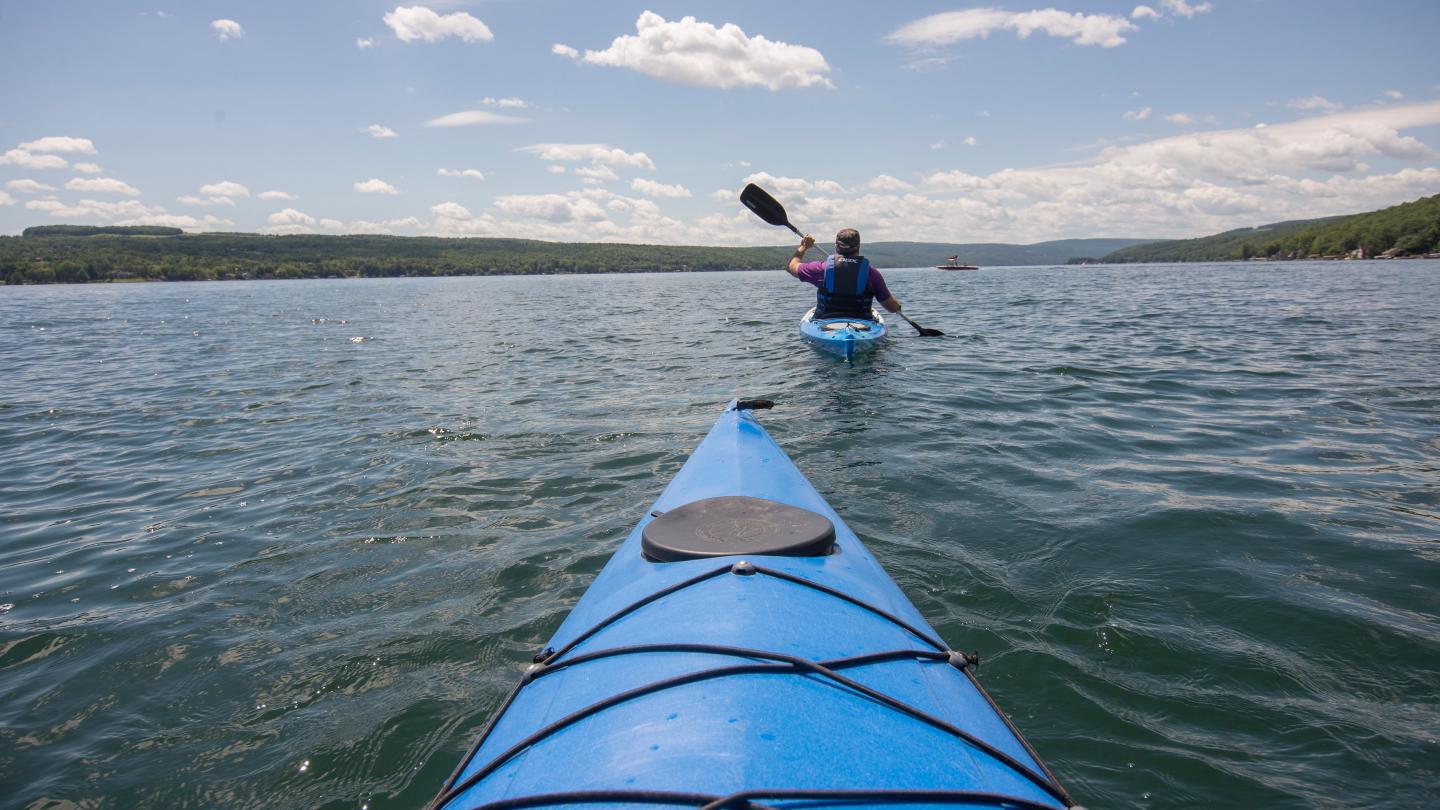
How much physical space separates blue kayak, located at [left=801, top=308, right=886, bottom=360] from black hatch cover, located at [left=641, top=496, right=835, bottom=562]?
770 cm

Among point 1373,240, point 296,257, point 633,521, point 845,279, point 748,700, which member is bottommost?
point 633,521

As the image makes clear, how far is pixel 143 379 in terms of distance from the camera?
11.9 m

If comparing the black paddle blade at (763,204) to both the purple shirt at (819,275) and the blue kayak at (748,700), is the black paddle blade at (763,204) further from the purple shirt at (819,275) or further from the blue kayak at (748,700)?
the blue kayak at (748,700)

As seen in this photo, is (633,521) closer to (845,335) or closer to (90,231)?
(845,335)

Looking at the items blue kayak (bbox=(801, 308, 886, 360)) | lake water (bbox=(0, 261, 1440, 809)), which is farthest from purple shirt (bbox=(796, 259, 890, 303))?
lake water (bbox=(0, 261, 1440, 809))

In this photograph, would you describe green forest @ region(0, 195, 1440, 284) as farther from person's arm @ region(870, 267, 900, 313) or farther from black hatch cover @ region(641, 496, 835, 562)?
black hatch cover @ region(641, 496, 835, 562)

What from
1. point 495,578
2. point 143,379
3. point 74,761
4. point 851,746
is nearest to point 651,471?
point 495,578

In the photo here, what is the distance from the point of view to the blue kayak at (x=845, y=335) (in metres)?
10.5

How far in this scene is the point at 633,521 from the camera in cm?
493

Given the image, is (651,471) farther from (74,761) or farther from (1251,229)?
(1251,229)

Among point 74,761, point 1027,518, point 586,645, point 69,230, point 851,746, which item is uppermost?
point 69,230

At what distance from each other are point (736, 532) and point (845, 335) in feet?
26.4

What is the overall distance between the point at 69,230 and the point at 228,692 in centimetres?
18947

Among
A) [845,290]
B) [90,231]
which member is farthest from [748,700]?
[90,231]
